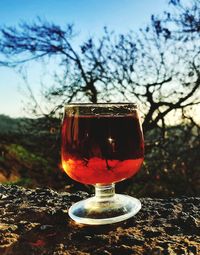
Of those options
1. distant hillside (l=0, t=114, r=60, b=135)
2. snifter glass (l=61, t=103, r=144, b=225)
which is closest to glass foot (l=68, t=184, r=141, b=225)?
snifter glass (l=61, t=103, r=144, b=225)

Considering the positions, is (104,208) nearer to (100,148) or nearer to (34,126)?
(100,148)

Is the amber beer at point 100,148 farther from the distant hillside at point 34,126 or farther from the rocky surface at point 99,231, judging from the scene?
the distant hillside at point 34,126

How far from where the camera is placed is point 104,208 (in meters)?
1.51

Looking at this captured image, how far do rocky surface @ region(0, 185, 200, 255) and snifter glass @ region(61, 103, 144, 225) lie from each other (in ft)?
0.23

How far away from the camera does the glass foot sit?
1.41 metres

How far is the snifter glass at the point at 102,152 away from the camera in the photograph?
1449 mm

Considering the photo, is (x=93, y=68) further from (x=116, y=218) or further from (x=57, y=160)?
(x=116, y=218)

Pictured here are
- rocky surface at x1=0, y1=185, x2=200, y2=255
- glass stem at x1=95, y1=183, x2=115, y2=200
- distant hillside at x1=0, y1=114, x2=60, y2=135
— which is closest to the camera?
rocky surface at x1=0, y1=185, x2=200, y2=255

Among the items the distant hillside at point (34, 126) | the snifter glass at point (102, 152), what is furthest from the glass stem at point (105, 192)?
the distant hillside at point (34, 126)

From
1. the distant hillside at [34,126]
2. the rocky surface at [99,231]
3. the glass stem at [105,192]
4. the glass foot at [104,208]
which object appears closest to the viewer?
the rocky surface at [99,231]

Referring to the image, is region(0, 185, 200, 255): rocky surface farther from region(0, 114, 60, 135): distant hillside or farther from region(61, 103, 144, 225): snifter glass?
region(0, 114, 60, 135): distant hillside

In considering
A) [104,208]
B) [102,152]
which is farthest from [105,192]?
[102,152]

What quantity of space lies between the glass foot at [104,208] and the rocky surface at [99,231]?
0.03 metres

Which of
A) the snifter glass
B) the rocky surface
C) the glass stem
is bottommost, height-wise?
the rocky surface
